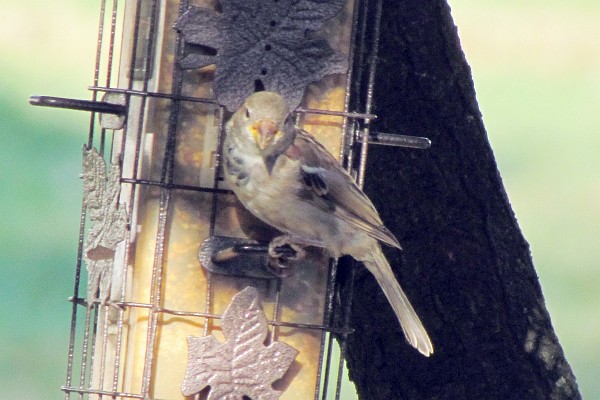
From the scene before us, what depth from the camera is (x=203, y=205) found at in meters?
4.16

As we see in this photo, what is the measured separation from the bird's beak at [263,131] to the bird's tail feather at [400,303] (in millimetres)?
576

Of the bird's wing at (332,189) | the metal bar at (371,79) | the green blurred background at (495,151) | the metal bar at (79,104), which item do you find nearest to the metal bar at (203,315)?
the bird's wing at (332,189)

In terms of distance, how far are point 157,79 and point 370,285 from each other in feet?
3.37

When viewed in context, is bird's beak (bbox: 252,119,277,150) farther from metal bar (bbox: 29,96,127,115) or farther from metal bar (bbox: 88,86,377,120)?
metal bar (bbox: 29,96,127,115)

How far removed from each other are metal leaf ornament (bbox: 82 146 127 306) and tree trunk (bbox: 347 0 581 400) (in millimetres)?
868

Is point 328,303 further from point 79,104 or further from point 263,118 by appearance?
point 79,104

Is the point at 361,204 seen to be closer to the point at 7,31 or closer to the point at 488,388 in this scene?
the point at 488,388

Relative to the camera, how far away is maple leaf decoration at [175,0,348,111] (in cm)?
407

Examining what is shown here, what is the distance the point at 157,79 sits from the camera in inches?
163

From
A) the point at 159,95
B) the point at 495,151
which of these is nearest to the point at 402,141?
the point at 159,95

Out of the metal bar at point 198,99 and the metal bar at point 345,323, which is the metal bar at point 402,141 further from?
the metal bar at point 345,323

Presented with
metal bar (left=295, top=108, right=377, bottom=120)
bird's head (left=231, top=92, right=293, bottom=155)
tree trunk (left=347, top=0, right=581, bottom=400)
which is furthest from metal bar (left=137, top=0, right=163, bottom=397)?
tree trunk (left=347, top=0, right=581, bottom=400)

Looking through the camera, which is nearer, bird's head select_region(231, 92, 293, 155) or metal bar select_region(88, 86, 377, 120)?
bird's head select_region(231, 92, 293, 155)

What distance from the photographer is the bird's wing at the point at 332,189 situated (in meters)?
4.09
